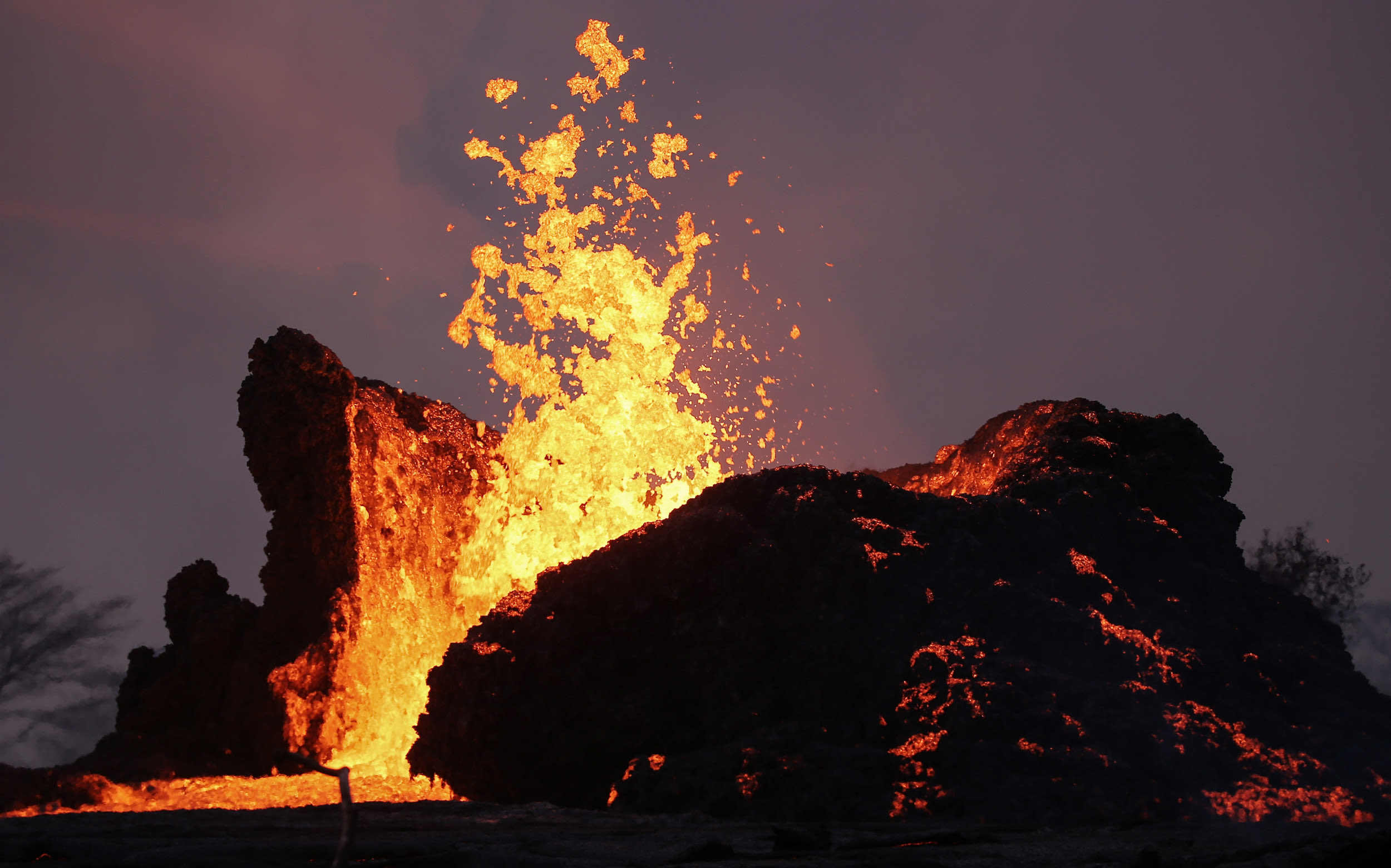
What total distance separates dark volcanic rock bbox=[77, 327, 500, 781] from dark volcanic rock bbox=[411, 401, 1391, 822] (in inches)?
135

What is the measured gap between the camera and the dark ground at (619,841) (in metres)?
5.20

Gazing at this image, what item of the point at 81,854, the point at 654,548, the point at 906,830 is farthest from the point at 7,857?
the point at 654,548

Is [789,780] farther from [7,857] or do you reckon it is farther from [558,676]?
[7,857]

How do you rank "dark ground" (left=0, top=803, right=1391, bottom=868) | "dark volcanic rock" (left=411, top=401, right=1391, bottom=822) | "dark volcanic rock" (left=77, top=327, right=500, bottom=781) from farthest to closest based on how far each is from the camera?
1. "dark volcanic rock" (left=77, top=327, right=500, bottom=781)
2. "dark volcanic rock" (left=411, top=401, right=1391, bottom=822)
3. "dark ground" (left=0, top=803, right=1391, bottom=868)

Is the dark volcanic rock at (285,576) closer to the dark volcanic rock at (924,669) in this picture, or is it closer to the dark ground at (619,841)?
the dark volcanic rock at (924,669)

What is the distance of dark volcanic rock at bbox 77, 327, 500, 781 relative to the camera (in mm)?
12633

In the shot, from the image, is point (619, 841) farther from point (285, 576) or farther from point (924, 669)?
point (285, 576)

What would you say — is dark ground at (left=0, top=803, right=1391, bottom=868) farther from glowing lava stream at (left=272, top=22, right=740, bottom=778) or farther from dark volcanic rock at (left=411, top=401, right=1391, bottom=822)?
glowing lava stream at (left=272, top=22, right=740, bottom=778)

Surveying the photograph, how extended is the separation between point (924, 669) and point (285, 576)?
8.61 m

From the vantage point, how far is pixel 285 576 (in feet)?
44.7

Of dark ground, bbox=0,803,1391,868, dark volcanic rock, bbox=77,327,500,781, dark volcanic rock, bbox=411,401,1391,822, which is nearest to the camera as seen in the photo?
dark ground, bbox=0,803,1391,868

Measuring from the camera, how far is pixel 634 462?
15.6 metres

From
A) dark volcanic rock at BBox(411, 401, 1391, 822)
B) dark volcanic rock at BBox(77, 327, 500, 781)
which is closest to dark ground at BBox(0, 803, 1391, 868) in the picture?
dark volcanic rock at BBox(411, 401, 1391, 822)

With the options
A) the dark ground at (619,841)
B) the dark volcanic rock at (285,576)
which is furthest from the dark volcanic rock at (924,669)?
the dark volcanic rock at (285,576)
